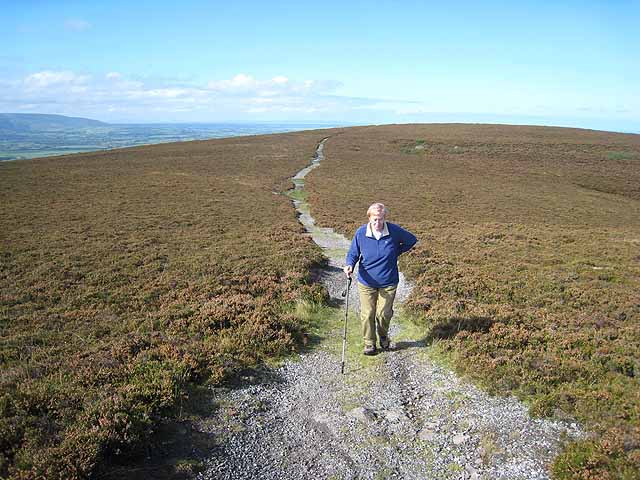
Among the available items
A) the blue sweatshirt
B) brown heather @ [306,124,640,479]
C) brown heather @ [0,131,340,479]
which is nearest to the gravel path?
brown heather @ [306,124,640,479]

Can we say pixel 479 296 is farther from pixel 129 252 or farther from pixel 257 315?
pixel 129 252

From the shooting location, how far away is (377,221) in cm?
822

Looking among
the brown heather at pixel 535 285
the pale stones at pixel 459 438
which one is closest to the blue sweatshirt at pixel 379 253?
the brown heather at pixel 535 285

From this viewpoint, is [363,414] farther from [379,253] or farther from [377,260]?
[379,253]

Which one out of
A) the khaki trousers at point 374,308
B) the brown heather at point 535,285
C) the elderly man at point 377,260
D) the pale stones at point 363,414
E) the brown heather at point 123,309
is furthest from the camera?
the khaki trousers at point 374,308

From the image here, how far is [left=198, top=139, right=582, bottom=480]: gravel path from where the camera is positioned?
586 centimetres

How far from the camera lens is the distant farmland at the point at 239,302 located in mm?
6383

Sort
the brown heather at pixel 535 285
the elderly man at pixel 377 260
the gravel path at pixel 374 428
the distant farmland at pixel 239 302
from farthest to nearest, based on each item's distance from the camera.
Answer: the elderly man at pixel 377 260 < the brown heather at pixel 535 285 < the distant farmland at pixel 239 302 < the gravel path at pixel 374 428

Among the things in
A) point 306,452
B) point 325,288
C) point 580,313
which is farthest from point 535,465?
point 325,288

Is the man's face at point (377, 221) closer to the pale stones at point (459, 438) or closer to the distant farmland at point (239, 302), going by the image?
the distant farmland at point (239, 302)

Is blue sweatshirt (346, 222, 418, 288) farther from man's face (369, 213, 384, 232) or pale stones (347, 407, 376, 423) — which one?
pale stones (347, 407, 376, 423)

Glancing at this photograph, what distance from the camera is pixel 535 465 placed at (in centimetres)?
582

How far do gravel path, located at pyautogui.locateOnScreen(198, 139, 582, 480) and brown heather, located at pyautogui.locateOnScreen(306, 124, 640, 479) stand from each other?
499mm

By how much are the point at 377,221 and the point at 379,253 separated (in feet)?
2.24
